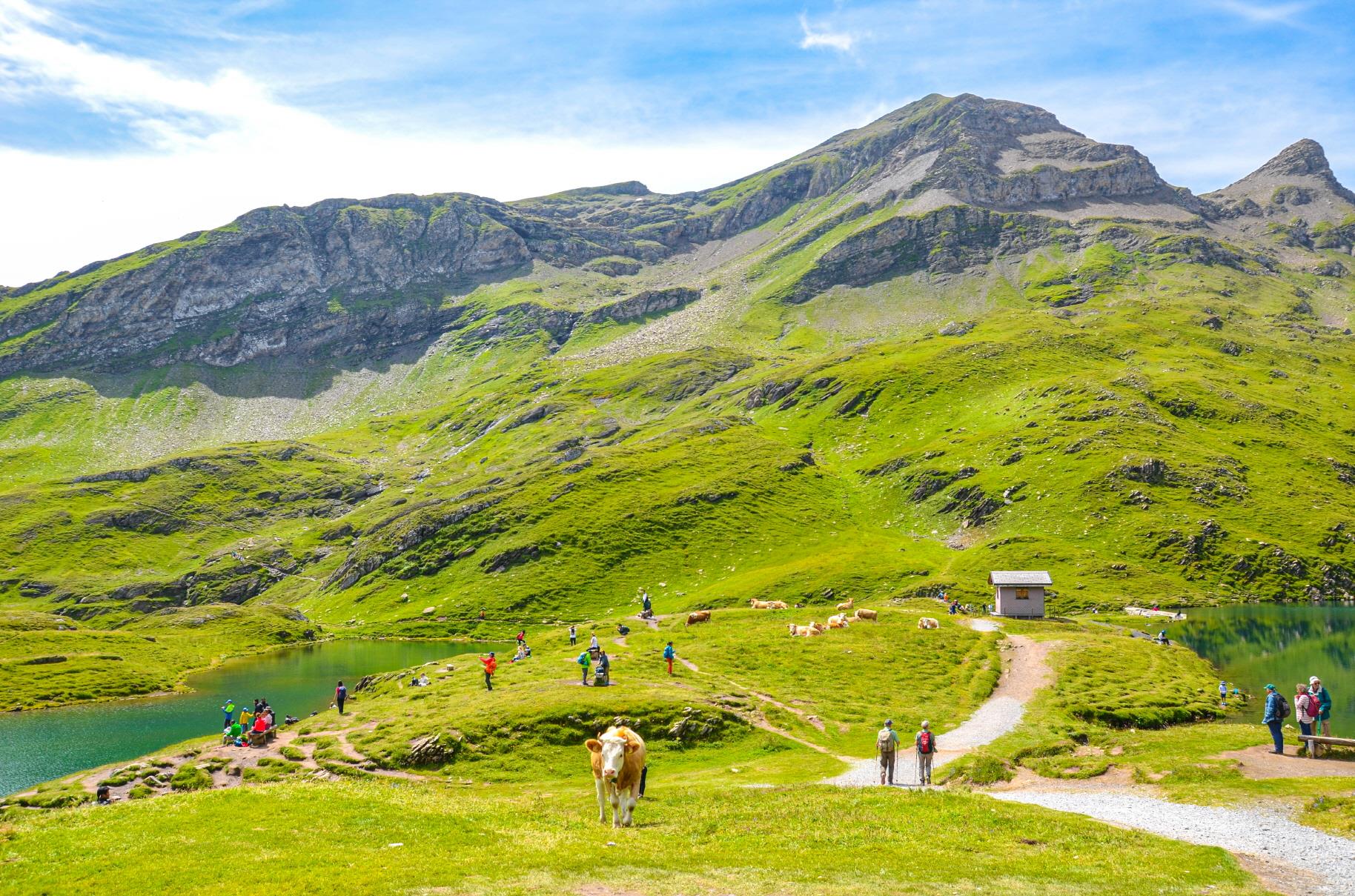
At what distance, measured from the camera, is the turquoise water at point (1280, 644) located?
3036 inches

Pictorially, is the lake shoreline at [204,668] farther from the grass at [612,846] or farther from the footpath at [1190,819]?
the footpath at [1190,819]

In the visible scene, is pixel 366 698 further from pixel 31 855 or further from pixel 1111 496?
pixel 1111 496

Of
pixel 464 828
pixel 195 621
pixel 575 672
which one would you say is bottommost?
pixel 195 621

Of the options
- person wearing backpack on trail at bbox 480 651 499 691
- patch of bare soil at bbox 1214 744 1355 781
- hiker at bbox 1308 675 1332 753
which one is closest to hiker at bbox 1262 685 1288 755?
patch of bare soil at bbox 1214 744 1355 781

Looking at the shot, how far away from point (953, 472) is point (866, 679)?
452ft

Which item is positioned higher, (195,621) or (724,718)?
(724,718)

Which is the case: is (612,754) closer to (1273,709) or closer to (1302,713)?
(1273,709)

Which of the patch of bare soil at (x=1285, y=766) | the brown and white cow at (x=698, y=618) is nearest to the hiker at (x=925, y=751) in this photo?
the patch of bare soil at (x=1285, y=766)

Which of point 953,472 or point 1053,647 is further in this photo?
point 953,472

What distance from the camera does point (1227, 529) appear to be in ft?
536

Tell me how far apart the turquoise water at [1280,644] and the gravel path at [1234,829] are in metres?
33.0

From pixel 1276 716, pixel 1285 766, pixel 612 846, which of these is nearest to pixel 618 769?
pixel 612 846

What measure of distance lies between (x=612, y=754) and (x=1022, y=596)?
93.0m

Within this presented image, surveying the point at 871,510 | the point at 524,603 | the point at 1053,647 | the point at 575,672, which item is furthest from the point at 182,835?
the point at 871,510
